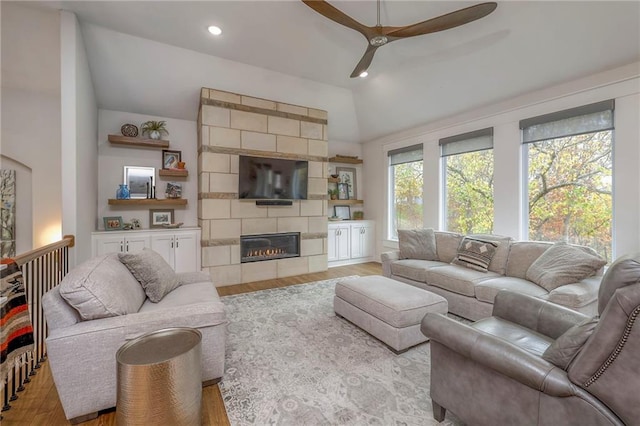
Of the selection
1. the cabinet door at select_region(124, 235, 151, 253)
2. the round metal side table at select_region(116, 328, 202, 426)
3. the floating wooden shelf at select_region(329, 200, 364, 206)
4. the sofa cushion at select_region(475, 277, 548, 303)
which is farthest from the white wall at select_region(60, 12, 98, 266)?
the sofa cushion at select_region(475, 277, 548, 303)

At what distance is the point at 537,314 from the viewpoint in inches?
69.6

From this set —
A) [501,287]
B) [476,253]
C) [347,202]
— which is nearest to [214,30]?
[347,202]

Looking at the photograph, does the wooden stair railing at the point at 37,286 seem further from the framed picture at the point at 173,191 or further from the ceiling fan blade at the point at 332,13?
the ceiling fan blade at the point at 332,13

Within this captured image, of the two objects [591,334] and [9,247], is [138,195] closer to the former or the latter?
[9,247]

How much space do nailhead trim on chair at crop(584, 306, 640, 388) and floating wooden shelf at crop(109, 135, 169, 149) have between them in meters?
5.39

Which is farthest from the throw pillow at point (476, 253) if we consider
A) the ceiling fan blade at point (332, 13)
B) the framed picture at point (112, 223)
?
the framed picture at point (112, 223)

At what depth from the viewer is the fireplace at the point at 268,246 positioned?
4.77 m

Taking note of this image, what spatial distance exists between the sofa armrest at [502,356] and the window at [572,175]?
3.05 metres

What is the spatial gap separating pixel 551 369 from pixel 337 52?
4.16 m

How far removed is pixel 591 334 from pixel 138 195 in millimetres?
5446

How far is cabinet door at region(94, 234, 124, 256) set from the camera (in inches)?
154

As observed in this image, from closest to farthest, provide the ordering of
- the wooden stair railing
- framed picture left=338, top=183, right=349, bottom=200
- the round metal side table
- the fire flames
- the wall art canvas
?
the round metal side table → the wooden stair railing → the wall art canvas → the fire flames → framed picture left=338, top=183, right=349, bottom=200

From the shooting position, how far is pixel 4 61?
11.5 ft

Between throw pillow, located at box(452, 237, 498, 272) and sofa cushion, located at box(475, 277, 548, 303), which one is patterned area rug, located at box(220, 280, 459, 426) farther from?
throw pillow, located at box(452, 237, 498, 272)
